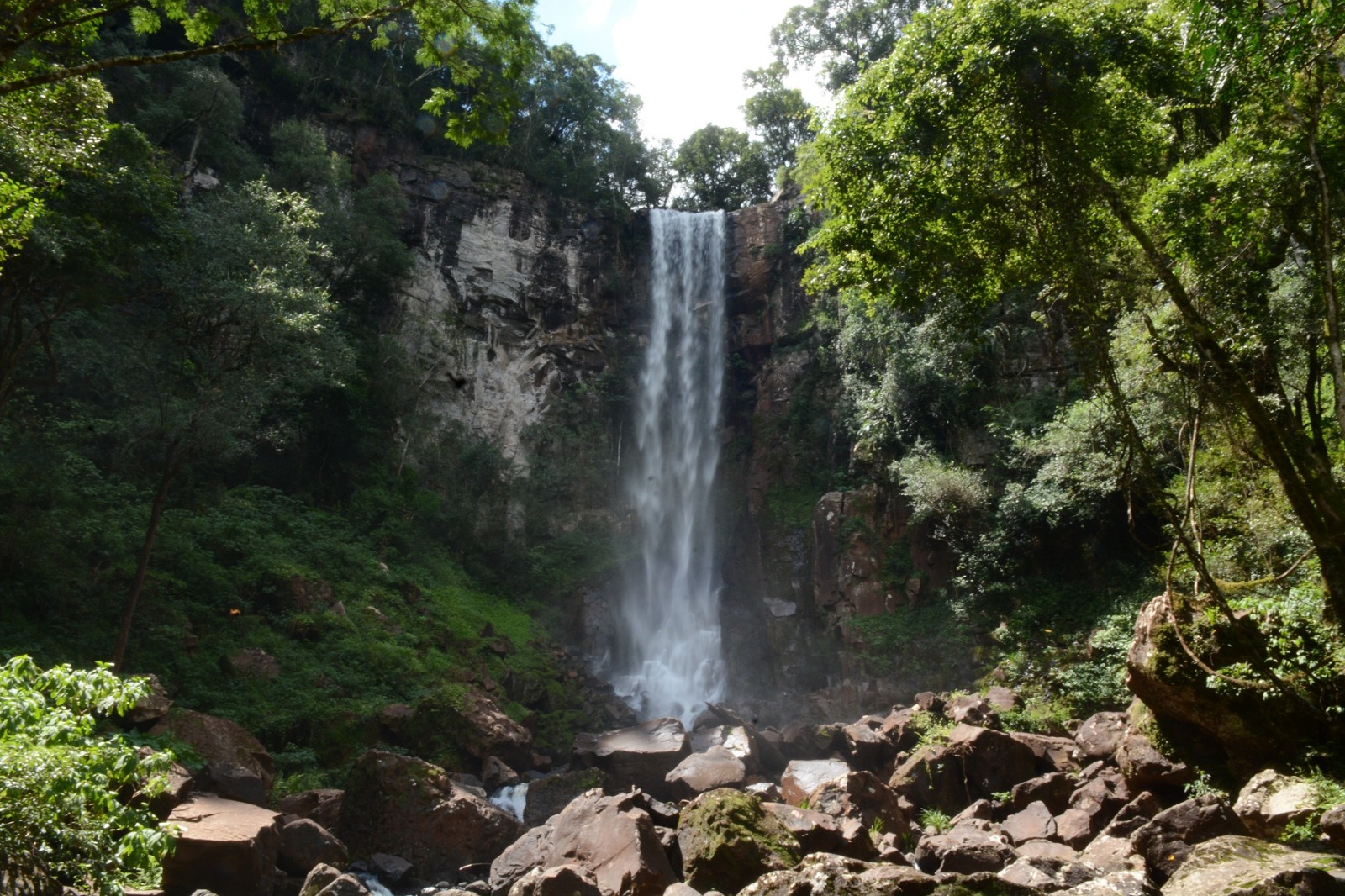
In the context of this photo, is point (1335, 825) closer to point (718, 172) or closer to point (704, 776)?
point (704, 776)

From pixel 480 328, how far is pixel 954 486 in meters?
17.1

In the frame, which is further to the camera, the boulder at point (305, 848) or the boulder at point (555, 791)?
the boulder at point (555, 791)

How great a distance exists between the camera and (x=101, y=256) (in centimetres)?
1195

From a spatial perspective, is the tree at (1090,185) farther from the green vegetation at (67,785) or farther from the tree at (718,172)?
the tree at (718,172)

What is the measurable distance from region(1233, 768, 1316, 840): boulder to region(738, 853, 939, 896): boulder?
2861mm

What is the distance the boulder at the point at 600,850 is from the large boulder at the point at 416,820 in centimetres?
100

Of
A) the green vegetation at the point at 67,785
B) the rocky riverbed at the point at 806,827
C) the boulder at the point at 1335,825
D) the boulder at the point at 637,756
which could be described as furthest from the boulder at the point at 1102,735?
the green vegetation at the point at 67,785

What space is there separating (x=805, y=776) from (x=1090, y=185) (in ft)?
31.8

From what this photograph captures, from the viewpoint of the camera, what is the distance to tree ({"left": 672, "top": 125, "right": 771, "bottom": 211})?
3139 cm

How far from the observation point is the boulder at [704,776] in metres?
11.7

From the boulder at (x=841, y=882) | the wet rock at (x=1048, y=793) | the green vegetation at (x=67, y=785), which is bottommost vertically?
the wet rock at (x=1048, y=793)

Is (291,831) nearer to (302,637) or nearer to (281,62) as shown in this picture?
(302,637)

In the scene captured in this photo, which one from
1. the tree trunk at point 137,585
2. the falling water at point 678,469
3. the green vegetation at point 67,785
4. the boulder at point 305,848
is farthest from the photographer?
the falling water at point 678,469

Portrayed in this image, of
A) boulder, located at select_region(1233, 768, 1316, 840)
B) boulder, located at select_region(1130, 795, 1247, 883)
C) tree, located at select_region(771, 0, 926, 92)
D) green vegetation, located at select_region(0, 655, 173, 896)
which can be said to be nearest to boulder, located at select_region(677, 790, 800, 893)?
boulder, located at select_region(1130, 795, 1247, 883)
